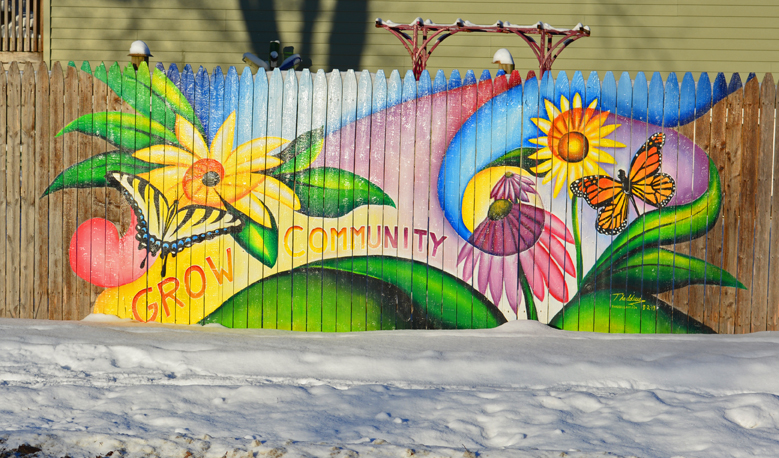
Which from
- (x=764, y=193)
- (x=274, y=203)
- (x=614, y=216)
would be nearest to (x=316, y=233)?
(x=274, y=203)

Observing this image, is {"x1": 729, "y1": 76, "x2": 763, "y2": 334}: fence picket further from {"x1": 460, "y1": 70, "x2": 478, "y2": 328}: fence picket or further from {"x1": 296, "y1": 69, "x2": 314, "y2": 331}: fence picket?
{"x1": 296, "y1": 69, "x2": 314, "y2": 331}: fence picket

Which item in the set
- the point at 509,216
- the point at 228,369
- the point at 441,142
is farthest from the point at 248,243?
the point at 509,216

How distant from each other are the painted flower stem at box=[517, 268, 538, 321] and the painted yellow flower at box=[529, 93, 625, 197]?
0.67 m

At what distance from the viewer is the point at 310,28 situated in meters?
10.9

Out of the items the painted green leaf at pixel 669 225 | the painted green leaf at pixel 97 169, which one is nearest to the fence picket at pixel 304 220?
the painted green leaf at pixel 97 169

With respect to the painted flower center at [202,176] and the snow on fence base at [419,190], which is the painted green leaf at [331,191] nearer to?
the snow on fence base at [419,190]

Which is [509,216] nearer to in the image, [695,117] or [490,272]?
[490,272]

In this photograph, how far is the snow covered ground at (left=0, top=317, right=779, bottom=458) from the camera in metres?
3.00

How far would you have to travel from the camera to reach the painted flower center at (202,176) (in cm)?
518

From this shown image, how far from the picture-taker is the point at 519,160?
16.9ft

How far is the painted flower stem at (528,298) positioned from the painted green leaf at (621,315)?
15 centimetres

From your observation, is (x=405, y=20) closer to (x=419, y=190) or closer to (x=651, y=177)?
(x=419, y=190)

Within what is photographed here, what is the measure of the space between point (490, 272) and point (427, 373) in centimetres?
129

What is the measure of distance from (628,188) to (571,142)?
1.79 ft
